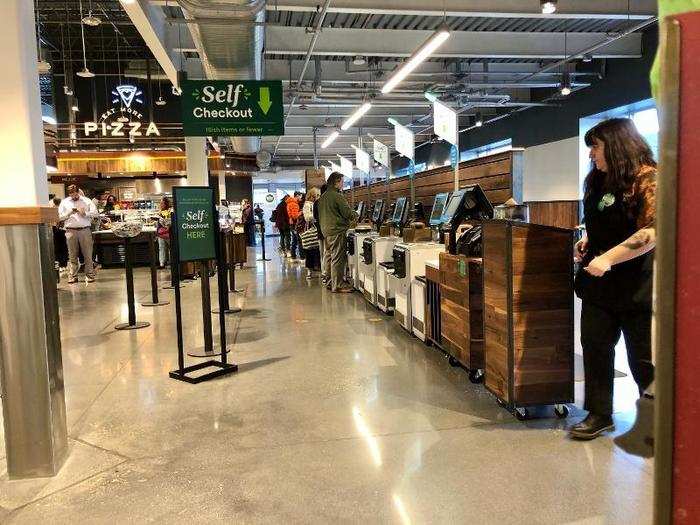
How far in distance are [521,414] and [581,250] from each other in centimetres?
96

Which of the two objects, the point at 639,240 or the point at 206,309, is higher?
the point at 639,240

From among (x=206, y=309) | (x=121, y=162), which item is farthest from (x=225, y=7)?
(x=121, y=162)

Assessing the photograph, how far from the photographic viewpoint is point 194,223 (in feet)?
13.3

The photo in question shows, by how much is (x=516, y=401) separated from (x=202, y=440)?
1.72m

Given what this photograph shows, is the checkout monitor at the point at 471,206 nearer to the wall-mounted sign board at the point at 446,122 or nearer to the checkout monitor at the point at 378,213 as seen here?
the wall-mounted sign board at the point at 446,122

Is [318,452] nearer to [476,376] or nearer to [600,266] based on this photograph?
[476,376]

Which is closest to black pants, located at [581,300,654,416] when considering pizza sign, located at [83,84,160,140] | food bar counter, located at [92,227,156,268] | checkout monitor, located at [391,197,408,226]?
checkout monitor, located at [391,197,408,226]

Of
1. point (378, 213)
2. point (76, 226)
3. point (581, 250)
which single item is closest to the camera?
point (581, 250)

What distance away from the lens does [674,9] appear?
0.62 metres

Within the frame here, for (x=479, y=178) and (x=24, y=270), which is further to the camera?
(x=479, y=178)

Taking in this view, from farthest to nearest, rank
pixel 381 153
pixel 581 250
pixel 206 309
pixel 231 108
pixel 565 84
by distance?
pixel 565 84, pixel 381 153, pixel 231 108, pixel 206 309, pixel 581 250

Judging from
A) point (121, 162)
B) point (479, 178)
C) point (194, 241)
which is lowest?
point (194, 241)

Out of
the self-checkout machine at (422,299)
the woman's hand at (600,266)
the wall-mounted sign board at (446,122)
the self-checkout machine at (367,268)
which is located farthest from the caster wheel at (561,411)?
the self-checkout machine at (367,268)

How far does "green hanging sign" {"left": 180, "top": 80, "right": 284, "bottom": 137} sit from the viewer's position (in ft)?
17.9
